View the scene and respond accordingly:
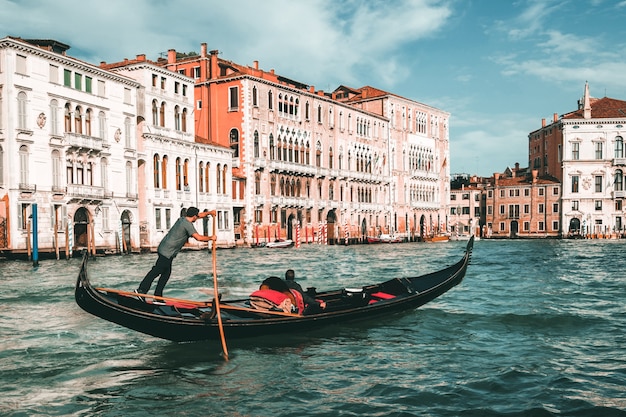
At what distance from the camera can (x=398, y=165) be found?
5072 centimetres

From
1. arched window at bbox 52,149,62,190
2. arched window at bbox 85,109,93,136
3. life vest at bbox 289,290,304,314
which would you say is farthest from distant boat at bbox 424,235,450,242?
life vest at bbox 289,290,304,314

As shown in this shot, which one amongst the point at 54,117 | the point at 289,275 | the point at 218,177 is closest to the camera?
the point at 289,275

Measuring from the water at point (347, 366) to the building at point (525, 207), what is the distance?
44.4 metres

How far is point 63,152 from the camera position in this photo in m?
24.8

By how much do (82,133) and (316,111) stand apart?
1787 cm

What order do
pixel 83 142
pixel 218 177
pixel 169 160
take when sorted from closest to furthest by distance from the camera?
pixel 83 142 → pixel 169 160 → pixel 218 177

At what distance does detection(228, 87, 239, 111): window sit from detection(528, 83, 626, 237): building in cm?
2859

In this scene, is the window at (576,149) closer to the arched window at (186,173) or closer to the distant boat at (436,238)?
the distant boat at (436,238)

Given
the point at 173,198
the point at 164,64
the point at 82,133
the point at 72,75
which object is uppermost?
the point at 164,64

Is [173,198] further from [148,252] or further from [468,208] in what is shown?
[468,208]

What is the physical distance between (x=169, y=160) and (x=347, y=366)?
80.5ft

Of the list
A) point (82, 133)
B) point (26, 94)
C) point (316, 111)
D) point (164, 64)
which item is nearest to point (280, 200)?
point (316, 111)

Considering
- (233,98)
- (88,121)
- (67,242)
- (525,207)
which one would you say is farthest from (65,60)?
(525,207)

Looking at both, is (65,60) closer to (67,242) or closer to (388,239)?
(67,242)
